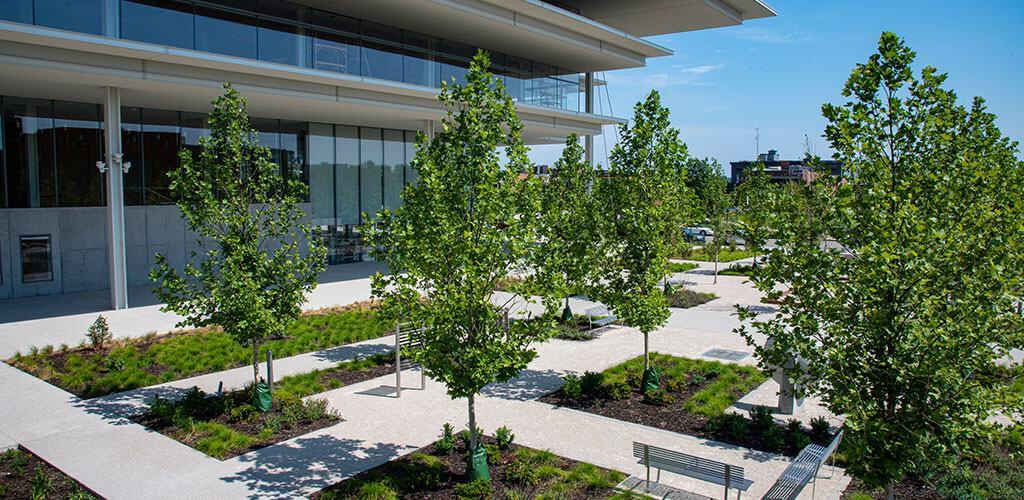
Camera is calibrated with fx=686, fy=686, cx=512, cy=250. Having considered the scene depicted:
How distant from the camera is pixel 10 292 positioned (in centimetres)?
2184

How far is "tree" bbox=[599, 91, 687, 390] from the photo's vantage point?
1314 centimetres

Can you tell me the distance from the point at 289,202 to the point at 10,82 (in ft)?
39.8

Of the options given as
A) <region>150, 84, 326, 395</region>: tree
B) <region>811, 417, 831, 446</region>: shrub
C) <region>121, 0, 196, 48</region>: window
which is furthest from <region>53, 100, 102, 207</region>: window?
<region>811, 417, 831, 446</region>: shrub

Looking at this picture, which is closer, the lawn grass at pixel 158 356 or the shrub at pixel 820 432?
the shrub at pixel 820 432

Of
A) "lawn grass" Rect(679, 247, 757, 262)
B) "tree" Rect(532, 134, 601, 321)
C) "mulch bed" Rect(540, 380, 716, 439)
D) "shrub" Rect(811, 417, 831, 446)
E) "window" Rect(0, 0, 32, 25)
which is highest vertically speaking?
"window" Rect(0, 0, 32, 25)

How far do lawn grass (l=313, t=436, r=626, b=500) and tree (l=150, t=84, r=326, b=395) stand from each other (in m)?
3.70

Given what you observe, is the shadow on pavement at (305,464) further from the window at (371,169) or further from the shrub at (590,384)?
the window at (371,169)

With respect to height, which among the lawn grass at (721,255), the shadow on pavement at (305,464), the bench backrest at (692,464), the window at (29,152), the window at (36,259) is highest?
the window at (29,152)

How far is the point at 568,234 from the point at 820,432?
8.06 metres

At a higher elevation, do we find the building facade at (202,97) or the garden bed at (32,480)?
the building facade at (202,97)

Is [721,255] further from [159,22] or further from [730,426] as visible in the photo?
Result: [159,22]

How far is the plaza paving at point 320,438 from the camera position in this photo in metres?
9.23

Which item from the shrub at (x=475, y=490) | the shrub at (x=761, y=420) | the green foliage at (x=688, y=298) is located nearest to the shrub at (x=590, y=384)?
the shrub at (x=761, y=420)

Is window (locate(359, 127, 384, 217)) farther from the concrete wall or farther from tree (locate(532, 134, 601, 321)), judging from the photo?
tree (locate(532, 134, 601, 321))
